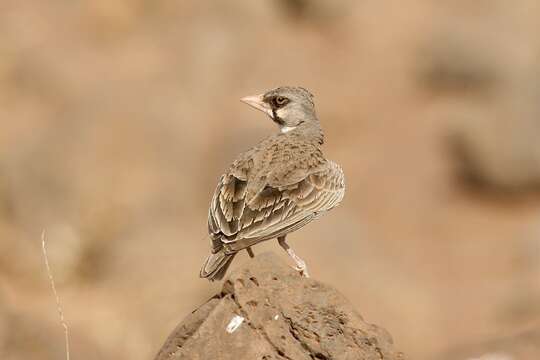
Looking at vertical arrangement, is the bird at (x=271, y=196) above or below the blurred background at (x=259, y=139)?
below

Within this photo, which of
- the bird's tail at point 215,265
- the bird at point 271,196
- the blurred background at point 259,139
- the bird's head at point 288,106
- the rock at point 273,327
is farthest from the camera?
the blurred background at point 259,139

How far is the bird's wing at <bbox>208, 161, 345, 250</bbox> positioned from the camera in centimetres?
913

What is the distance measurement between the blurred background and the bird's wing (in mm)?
5483

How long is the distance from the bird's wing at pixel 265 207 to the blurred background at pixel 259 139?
5483 mm

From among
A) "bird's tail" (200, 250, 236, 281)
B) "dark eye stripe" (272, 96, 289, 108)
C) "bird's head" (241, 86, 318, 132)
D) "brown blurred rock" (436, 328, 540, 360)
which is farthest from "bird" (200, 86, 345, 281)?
"brown blurred rock" (436, 328, 540, 360)

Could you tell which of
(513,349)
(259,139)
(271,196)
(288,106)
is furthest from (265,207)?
(259,139)

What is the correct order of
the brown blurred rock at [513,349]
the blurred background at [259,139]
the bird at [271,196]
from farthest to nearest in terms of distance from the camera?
1. the blurred background at [259,139]
2. the brown blurred rock at [513,349]
3. the bird at [271,196]

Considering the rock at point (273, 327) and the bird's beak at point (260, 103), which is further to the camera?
the bird's beak at point (260, 103)

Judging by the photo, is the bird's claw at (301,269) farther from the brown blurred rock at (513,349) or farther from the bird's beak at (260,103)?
the brown blurred rock at (513,349)

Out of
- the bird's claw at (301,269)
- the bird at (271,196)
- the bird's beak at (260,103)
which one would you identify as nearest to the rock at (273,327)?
the bird's claw at (301,269)

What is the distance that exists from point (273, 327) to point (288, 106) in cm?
310

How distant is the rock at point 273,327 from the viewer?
26.6 feet

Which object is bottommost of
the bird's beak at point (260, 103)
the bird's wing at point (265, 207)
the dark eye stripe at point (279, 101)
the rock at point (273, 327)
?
the rock at point (273, 327)

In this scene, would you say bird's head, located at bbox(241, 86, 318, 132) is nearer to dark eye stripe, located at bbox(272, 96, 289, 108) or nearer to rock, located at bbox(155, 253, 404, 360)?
dark eye stripe, located at bbox(272, 96, 289, 108)
